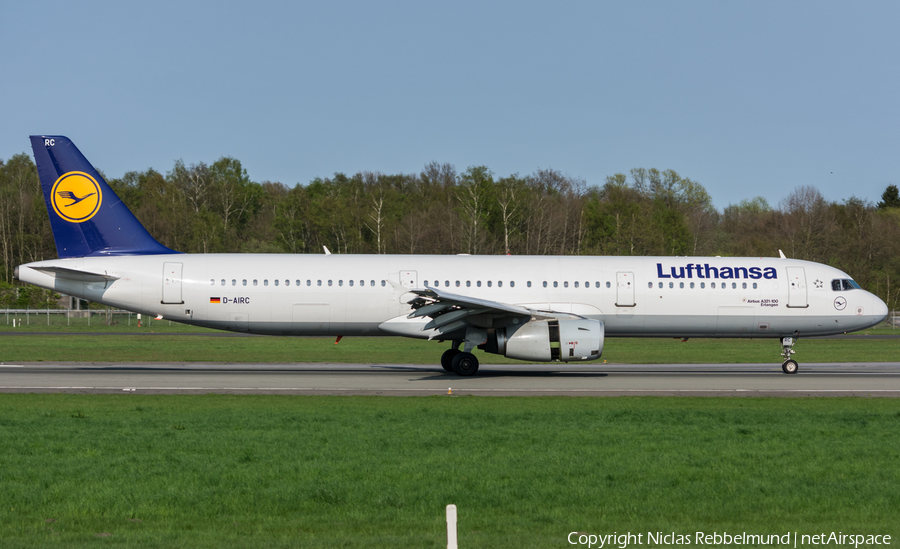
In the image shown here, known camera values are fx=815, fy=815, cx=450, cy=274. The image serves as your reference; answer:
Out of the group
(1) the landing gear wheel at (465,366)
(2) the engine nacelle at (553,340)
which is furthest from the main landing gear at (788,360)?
(1) the landing gear wheel at (465,366)

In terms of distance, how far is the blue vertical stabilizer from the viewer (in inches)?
945

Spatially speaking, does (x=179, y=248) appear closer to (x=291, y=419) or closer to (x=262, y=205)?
(x=262, y=205)

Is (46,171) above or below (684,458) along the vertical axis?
above

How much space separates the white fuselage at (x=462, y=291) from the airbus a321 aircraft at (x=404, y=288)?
33mm

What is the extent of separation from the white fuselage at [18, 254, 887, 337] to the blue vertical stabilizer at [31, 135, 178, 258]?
737mm

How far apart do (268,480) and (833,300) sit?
2162cm

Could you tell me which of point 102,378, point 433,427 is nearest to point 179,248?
point 102,378

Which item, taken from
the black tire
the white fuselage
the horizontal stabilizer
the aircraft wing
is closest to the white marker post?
the aircraft wing

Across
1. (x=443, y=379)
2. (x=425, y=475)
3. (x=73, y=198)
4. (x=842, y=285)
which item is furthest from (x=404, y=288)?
(x=842, y=285)

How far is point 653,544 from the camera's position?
7.05 meters

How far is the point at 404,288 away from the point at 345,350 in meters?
12.2

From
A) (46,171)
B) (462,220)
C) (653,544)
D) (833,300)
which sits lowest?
(653,544)

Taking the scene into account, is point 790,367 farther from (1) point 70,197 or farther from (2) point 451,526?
(2) point 451,526

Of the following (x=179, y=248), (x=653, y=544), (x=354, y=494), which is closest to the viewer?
(x=653, y=544)
